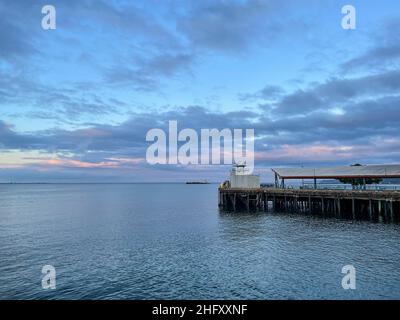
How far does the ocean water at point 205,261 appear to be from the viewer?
76.8ft

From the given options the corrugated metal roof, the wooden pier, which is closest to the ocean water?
the wooden pier

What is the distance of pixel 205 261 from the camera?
3100cm

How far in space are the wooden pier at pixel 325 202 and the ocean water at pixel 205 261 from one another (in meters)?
8.74

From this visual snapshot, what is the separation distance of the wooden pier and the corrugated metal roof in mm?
6303

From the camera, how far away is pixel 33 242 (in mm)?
41875

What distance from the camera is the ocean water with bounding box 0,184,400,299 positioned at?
23.4 metres

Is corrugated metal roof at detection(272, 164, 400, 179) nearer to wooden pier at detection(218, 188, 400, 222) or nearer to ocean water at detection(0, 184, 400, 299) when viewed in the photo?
wooden pier at detection(218, 188, 400, 222)

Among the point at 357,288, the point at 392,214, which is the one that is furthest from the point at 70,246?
the point at 392,214

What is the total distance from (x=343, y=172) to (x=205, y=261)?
54.5m

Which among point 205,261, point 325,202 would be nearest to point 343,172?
point 325,202

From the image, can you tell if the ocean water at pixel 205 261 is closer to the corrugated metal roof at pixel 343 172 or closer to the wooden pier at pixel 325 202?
the wooden pier at pixel 325 202
